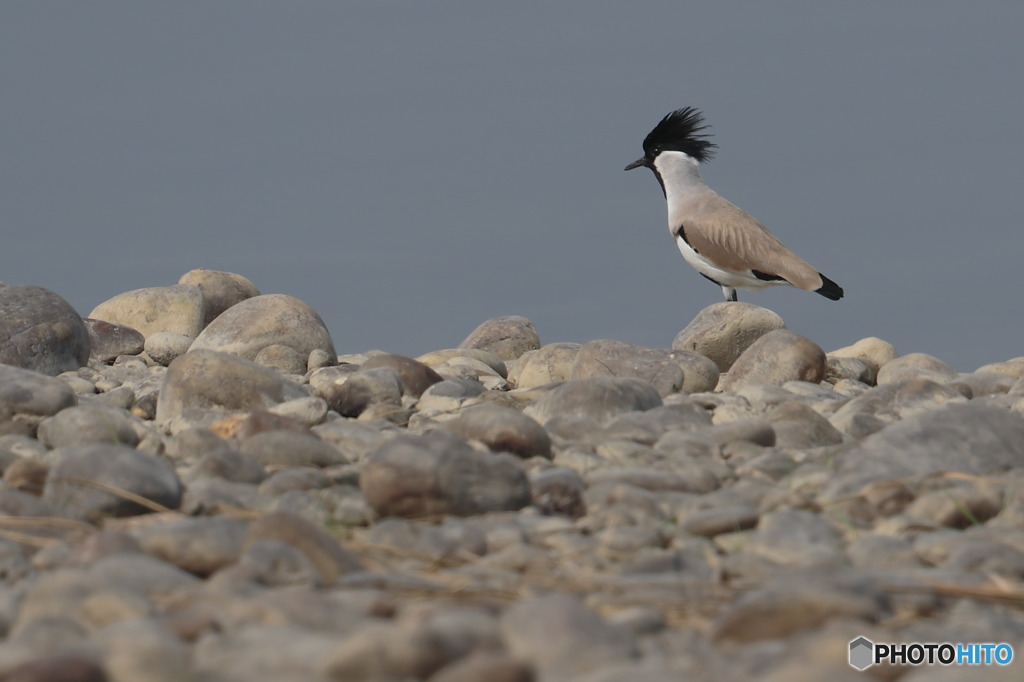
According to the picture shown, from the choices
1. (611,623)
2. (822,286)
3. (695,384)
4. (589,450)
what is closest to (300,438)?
(589,450)

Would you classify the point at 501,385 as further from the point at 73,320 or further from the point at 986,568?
the point at 986,568

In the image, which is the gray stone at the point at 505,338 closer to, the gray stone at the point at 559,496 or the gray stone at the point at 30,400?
the gray stone at the point at 30,400

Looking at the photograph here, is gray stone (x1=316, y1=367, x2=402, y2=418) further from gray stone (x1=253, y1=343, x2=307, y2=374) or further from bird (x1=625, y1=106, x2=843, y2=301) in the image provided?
bird (x1=625, y1=106, x2=843, y2=301)

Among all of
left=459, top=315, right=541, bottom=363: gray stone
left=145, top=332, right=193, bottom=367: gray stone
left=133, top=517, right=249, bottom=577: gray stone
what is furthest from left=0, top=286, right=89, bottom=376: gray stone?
left=133, top=517, right=249, bottom=577: gray stone

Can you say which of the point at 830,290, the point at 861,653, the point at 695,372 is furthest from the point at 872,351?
the point at 861,653

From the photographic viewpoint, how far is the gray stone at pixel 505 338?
11250 millimetres

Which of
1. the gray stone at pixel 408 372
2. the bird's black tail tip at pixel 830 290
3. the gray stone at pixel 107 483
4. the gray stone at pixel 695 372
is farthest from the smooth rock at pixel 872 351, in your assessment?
the gray stone at pixel 107 483

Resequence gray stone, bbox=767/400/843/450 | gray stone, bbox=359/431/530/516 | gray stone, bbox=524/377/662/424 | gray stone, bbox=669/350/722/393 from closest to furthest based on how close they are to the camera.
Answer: gray stone, bbox=359/431/530/516 < gray stone, bbox=767/400/843/450 < gray stone, bbox=524/377/662/424 < gray stone, bbox=669/350/722/393

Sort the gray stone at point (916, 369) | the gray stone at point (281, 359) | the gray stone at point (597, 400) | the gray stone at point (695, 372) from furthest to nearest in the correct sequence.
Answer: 1. the gray stone at point (281, 359)
2. the gray stone at point (916, 369)
3. the gray stone at point (695, 372)
4. the gray stone at point (597, 400)

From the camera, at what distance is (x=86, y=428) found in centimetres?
504

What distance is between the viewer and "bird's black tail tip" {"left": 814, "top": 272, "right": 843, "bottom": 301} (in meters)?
12.0

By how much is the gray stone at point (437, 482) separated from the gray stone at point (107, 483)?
2.05ft

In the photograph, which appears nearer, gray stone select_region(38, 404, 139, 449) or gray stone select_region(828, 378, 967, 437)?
gray stone select_region(38, 404, 139, 449)

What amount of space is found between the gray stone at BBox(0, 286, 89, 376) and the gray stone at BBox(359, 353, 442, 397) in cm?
315
